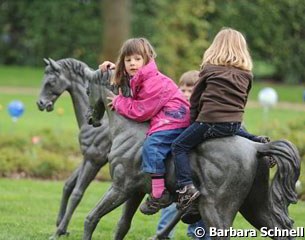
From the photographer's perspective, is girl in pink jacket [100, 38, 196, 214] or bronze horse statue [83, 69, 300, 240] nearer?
bronze horse statue [83, 69, 300, 240]

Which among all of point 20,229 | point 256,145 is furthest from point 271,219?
point 20,229

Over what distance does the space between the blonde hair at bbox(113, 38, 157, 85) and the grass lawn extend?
7.68 ft

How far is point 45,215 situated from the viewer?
962 cm

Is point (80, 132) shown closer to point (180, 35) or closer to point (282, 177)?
point (282, 177)

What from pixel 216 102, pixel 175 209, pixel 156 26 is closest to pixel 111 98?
pixel 216 102

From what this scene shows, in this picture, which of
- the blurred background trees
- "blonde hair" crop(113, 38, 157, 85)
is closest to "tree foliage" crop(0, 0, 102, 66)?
the blurred background trees

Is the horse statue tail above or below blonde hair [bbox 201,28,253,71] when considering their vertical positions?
below

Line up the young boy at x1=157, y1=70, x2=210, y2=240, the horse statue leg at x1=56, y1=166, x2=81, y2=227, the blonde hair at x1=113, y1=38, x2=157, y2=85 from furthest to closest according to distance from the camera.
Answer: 1. the horse statue leg at x1=56, y1=166, x2=81, y2=227
2. the young boy at x1=157, y1=70, x2=210, y2=240
3. the blonde hair at x1=113, y1=38, x2=157, y2=85

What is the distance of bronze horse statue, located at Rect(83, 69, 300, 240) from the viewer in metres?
5.96

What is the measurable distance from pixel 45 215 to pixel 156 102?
12.6 feet

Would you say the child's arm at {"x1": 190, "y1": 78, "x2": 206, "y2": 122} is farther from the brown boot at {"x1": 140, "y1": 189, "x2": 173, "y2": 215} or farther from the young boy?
the young boy

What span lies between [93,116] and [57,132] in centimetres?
732

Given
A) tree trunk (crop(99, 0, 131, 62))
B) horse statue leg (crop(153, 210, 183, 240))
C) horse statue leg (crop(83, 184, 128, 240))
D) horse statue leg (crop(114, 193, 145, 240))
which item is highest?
horse statue leg (crop(83, 184, 128, 240))

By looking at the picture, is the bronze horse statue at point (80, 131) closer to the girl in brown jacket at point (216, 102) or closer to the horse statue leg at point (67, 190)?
the horse statue leg at point (67, 190)
